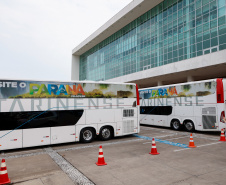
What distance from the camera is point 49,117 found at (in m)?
10.3

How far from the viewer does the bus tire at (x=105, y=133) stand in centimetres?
1205

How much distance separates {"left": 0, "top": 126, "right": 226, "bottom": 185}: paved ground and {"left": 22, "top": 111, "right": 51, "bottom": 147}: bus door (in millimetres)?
506

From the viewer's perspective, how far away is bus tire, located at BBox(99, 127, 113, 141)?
12.0 metres

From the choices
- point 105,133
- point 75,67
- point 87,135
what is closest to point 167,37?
point 105,133

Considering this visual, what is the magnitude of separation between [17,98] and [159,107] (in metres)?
12.5

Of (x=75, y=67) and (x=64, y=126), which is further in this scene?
(x=75, y=67)

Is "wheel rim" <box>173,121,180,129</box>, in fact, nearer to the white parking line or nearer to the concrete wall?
the white parking line

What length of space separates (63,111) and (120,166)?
16.6ft

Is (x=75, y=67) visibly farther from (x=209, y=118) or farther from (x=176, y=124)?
(x=209, y=118)

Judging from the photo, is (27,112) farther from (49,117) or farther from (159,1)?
(159,1)

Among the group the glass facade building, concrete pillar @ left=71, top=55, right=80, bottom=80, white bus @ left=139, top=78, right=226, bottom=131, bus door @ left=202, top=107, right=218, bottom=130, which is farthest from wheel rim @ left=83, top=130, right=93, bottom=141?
concrete pillar @ left=71, top=55, right=80, bottom=80

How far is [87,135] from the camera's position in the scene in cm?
1164

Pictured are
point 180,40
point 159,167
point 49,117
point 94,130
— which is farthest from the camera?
point 180,40

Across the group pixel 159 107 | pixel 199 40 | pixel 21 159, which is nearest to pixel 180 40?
pixel 199 40
